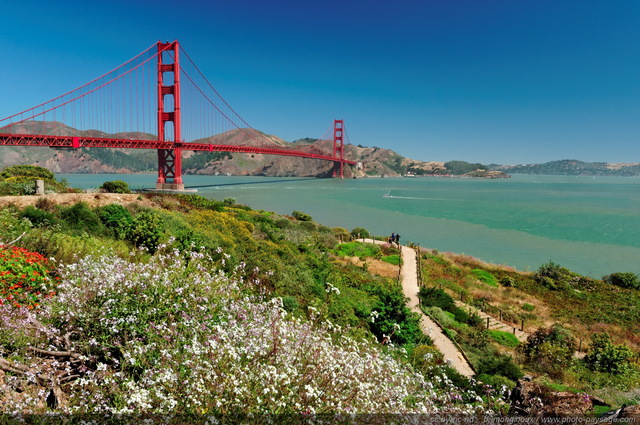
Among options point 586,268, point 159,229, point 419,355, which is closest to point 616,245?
point 586,268

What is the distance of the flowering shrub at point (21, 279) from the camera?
226 inches

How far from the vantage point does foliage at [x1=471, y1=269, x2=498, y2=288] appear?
88.1 ft

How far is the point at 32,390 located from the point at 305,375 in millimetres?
3166

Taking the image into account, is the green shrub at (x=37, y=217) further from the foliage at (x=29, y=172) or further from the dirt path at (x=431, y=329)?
the foliage at (x=29, y=172)

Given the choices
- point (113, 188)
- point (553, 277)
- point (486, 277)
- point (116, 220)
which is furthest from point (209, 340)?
point (553, 277)

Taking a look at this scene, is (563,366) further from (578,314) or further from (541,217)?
(541,217)

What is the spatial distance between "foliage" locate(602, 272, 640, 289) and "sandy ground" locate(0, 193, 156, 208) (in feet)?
116

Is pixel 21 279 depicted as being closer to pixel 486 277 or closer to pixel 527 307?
pixel 527 307

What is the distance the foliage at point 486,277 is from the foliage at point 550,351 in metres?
10.8

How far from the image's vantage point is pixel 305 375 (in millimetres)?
4410

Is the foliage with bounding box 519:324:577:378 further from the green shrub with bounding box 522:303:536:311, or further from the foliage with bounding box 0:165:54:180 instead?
the foliage with bounding box 0:165:54:180

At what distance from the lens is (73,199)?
16.3m

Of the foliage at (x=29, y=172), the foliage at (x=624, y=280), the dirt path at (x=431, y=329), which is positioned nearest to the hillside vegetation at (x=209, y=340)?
the dirt path at (x=431, y=329)

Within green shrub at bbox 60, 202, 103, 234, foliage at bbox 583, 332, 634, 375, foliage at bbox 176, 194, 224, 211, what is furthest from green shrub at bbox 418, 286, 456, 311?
foliage at bbox 176, 194, 224, 211
